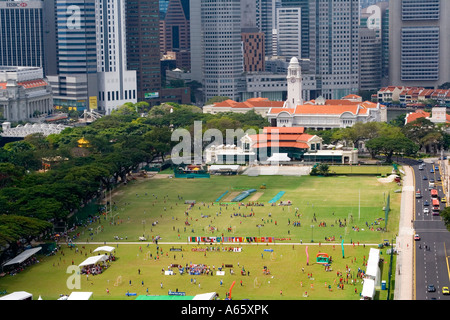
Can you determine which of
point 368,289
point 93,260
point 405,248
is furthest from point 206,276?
point 405,248

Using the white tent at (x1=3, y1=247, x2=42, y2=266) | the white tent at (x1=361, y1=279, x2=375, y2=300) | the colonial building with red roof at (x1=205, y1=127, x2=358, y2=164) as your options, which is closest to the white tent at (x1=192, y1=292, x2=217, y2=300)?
the white tent at (x1=361, y1=279, x2=375, y2=300)

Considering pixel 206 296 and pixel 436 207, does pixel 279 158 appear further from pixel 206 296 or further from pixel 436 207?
pixel 206 296

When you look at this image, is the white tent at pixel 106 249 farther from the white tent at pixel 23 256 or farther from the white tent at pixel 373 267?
the white tent at pixel 373 267

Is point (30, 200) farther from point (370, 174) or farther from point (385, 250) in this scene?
point (370, 174)

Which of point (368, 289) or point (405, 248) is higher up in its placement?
point (368, 289)

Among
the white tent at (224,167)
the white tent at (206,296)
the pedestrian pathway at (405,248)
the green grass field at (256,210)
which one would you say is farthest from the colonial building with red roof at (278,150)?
the white tent at (206,296)

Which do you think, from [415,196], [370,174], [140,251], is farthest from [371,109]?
[140,251]

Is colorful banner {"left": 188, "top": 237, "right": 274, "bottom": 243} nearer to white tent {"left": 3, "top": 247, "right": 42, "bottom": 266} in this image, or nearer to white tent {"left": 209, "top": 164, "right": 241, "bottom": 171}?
white tent {"left": 3, "top": 247, "right": 42, "bottom": 266}
